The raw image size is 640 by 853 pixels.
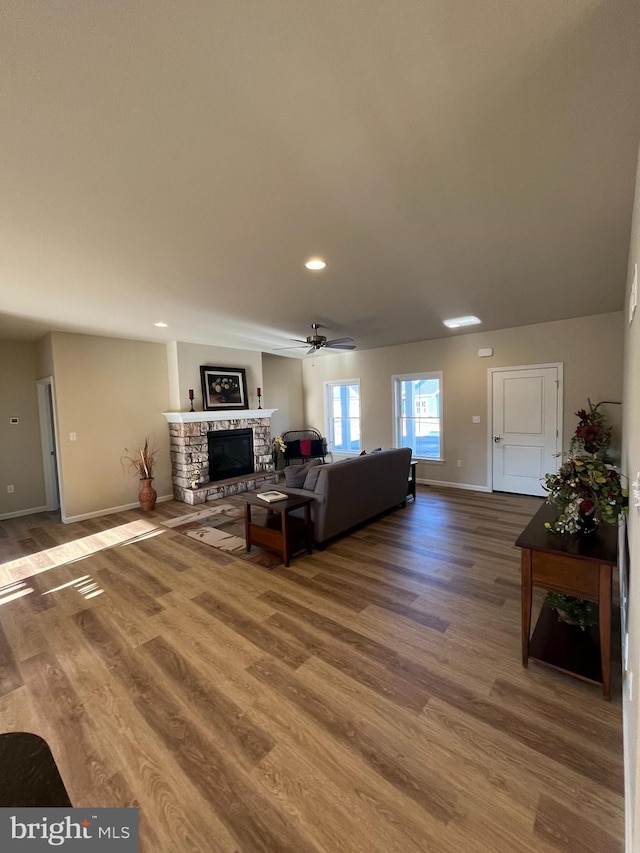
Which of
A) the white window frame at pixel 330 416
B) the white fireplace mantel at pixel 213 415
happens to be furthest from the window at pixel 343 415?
the white fireplace mantel at pixel 213 415

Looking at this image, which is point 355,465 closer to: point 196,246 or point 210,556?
point 210,556

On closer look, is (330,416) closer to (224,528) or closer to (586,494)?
(224,528)

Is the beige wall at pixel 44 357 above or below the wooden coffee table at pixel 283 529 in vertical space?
above

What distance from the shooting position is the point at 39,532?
4637mm

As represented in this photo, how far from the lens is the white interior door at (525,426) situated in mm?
5141

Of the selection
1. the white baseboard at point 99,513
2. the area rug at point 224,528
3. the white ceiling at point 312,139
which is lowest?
the area rug at point 224,528

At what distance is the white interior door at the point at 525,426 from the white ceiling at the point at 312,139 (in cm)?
246

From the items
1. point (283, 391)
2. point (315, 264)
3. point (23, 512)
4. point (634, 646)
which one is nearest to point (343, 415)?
point (283, 391)

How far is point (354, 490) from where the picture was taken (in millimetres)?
3973

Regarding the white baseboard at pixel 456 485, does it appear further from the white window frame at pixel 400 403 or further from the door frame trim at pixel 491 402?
the white window frame at pixel 400 403

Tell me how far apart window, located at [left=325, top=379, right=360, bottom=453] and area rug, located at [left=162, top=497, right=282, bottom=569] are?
3.04 m

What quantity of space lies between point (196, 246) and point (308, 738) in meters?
2.96

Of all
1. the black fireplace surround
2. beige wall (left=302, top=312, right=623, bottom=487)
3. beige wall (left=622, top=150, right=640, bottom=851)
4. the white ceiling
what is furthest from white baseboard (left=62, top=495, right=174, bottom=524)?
beige wall (left=622, top=150, right=640, bottom=851)

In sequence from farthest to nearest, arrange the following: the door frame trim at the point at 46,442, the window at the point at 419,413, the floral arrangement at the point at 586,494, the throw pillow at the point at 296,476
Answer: the window at the point at 419,413, the door frame trim at the point at 46,442, the throw pillow at the point at 296,476, the floral arrangement at the point at 586,494
